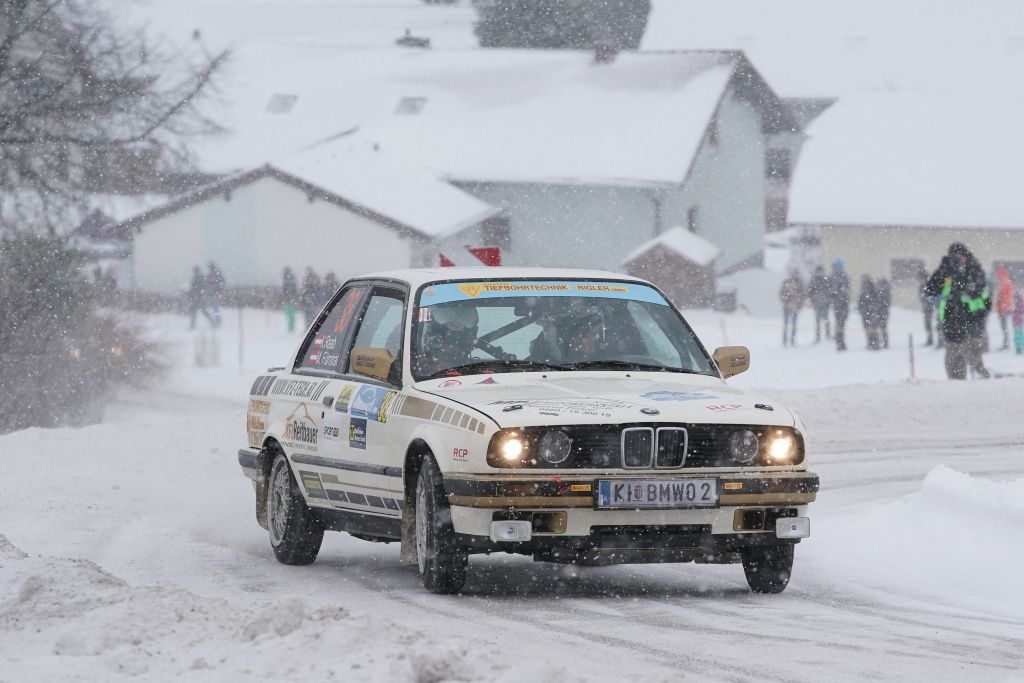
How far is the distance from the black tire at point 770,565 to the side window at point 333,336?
233 cm

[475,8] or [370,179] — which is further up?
[475,8]

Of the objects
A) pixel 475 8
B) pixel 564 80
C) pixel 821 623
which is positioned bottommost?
pixel 821 623

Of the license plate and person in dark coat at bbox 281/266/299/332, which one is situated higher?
person in dark coat at bbox 281/266/299/332

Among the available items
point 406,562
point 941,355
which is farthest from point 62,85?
point 406,562

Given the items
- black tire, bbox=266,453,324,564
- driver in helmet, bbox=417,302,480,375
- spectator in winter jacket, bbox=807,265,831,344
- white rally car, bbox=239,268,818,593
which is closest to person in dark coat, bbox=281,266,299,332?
spectator in winter jacket, bbox=807,265,831,344

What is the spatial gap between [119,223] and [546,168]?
14367 mm

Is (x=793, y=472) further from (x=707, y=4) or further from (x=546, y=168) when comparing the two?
(x=707, y=4)

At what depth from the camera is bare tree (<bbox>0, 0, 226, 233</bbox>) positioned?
28422 mm

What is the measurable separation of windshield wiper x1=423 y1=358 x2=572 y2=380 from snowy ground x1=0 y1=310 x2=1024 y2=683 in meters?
0.97

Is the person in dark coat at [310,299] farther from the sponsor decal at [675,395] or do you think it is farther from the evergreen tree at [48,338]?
the sponsor decal at [675,395]

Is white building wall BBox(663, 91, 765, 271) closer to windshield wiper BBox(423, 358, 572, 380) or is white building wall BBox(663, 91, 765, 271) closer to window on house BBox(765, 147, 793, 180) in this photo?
window on house BBox(765, 147, 793, 180)

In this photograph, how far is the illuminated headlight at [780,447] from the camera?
7594 millimetres

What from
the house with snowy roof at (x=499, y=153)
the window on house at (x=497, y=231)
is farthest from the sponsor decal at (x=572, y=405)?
the window on house at (x=497, y=231)

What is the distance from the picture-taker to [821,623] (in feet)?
23.1
